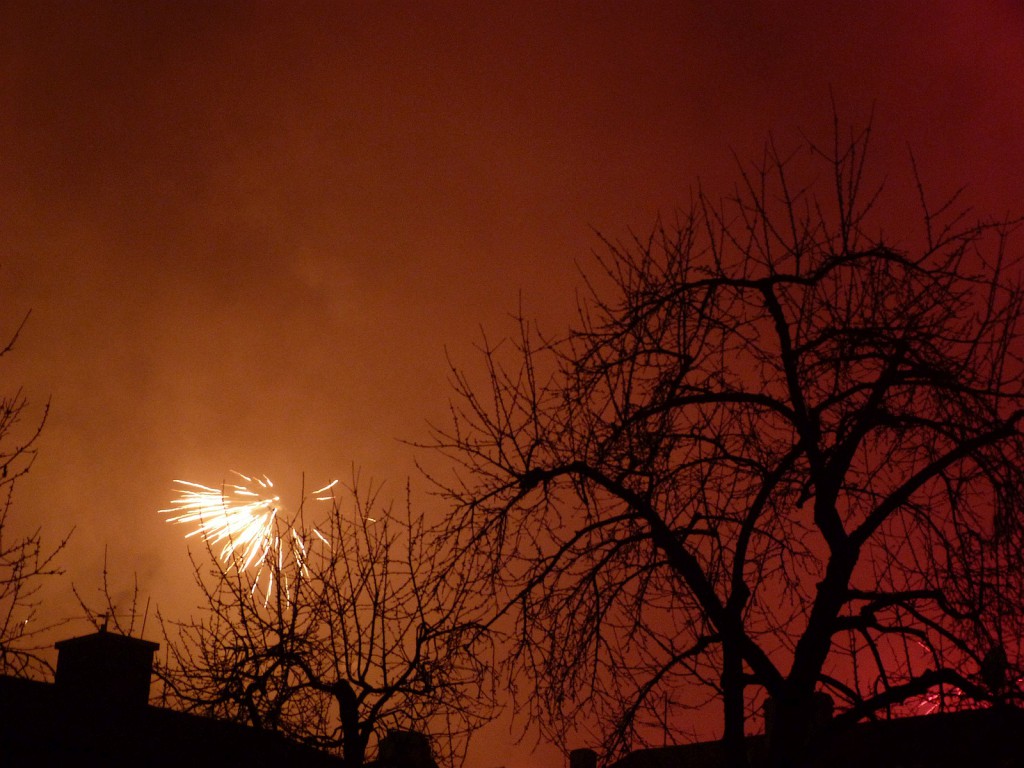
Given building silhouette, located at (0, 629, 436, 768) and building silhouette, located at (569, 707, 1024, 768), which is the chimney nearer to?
building silhouette, located at (0, 629, 436, 768)

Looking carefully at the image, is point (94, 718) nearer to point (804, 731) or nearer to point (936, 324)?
point (804, 731)

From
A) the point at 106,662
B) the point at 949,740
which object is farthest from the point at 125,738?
the point at 949,740

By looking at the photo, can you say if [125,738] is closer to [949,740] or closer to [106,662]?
[106,662]

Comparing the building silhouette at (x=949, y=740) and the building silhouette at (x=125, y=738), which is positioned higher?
the building silhouette at (x=125, y=738)

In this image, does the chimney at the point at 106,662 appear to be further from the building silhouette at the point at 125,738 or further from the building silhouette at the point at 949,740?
the building silhouette at the point at 949,740

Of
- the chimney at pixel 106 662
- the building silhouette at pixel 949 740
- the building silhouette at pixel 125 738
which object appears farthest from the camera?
the chimney at pixel 106 662

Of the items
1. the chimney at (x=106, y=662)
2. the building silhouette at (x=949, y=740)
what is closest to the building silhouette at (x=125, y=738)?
the chimney at (x=106, y=662)

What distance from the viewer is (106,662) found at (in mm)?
12477

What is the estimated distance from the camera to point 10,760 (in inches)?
363

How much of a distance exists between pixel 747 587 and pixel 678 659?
30.4 inches

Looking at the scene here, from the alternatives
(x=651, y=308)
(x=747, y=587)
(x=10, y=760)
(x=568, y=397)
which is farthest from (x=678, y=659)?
(x=10, y=760)

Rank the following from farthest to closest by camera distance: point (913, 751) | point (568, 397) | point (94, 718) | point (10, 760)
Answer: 1. point (94, 718)
2. point (10, 760)
3. point (568, 397)
4. point (913, 751)

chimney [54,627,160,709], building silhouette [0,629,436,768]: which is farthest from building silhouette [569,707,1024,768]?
chimney [54,627,160,709]

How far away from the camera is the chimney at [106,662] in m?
12.1
